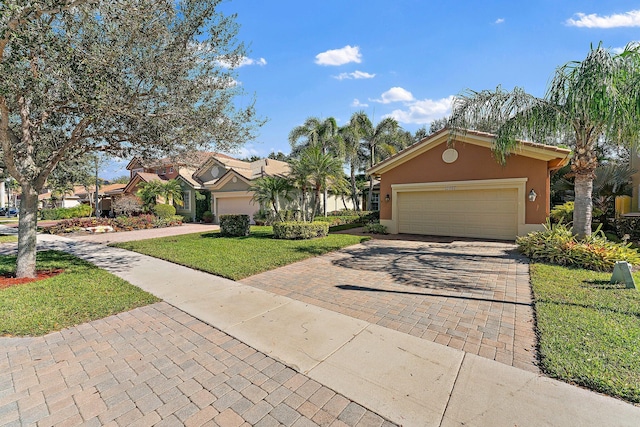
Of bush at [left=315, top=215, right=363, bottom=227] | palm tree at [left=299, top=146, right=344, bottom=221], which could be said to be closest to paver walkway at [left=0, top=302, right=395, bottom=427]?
palm tree at [left=299, top=146, right=344, bottom=221]

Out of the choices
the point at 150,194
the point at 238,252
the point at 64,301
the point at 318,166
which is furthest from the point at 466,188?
the point at 150,194

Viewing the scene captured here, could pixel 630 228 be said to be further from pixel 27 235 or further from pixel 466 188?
pixel 27 235

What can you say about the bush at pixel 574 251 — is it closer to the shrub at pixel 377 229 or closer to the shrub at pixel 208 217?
the shrub at pixel 377 229

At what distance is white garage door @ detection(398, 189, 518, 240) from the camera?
12047 millimetres

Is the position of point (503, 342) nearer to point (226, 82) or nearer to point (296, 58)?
point (226, 82)

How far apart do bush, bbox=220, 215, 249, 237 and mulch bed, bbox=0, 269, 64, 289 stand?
24.1 feet

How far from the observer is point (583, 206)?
838 cm

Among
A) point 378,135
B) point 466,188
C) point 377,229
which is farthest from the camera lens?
point 378,135

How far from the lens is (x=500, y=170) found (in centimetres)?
1187

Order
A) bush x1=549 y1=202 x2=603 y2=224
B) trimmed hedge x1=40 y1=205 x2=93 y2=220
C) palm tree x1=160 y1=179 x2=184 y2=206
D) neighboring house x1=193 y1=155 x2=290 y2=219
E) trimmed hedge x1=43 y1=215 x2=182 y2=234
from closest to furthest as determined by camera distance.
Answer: bush x1=549 y1=202 x2=603 y2=224 → trimmed hedge x1=43 y1=215 x2=182 y2=234 → neighboring house x1=193 y1=155 x2=290 y2=219 → palm tree x1=160 y1=179 x2=184 y2=206 → trimmed hedge x1=40 y1=205 x2=93 y2=220

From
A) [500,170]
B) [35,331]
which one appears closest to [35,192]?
[35,331]

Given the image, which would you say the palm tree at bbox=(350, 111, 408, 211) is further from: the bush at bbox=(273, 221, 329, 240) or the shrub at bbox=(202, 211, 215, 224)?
the shrub at bbox=(202, 211, 215, 224)

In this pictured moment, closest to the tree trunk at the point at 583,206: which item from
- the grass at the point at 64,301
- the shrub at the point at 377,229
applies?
the shrub at the point at 377,229

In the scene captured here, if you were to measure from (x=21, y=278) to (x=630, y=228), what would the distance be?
19938 millimetres
